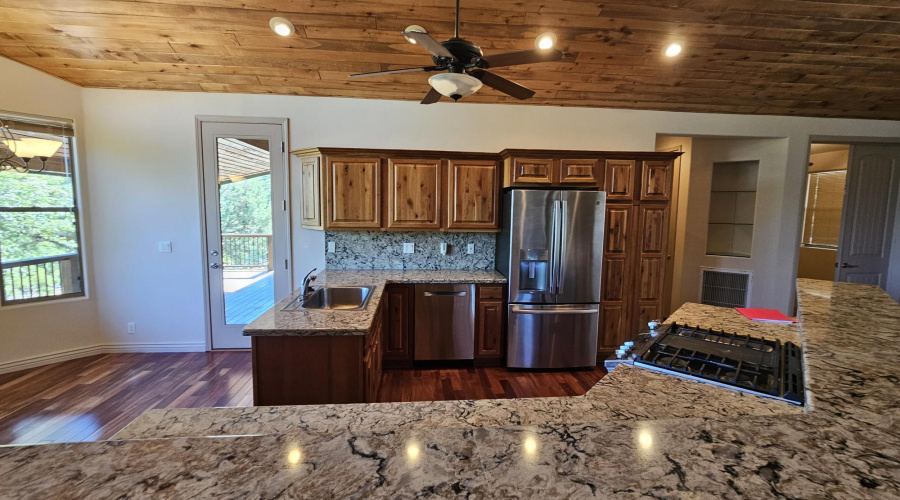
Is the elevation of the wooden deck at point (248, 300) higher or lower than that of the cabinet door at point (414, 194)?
lower

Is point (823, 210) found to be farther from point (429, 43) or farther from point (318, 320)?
point (318, 320)

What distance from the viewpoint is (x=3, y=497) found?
0.53 metres

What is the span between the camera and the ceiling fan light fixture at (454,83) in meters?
1.74

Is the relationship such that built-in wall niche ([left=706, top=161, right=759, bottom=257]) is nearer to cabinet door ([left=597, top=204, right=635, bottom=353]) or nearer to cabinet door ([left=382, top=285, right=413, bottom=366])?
cabinet door ([left=597, top=204, right=635, bottom=353])

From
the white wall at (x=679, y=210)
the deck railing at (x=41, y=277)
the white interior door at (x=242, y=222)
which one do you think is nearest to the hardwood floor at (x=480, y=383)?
the white interior door at (x=242, y=222)

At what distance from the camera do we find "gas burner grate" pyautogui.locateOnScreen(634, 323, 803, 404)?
3.84 feet

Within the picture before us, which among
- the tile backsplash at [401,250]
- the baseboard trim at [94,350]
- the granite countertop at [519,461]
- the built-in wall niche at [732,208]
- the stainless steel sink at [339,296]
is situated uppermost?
the built-in wall niche at [732,208]

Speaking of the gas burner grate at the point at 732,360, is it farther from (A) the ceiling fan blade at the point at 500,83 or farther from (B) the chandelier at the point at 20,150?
(B) the chandelier at the point at 20,150

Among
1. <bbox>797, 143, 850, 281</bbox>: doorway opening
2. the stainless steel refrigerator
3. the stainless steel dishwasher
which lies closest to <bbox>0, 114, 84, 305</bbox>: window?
the stainless steel dishwasher

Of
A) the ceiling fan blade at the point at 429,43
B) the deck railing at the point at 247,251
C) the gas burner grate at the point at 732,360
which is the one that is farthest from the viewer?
the deck railing at the point at 247,251

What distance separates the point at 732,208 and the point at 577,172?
2600 millimetres

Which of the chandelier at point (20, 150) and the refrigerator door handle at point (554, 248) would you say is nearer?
the chandelier at point (20, 150)

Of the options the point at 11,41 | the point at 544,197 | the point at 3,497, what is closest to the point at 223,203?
the point at 11,41

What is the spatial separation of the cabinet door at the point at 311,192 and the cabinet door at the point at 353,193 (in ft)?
0.32
